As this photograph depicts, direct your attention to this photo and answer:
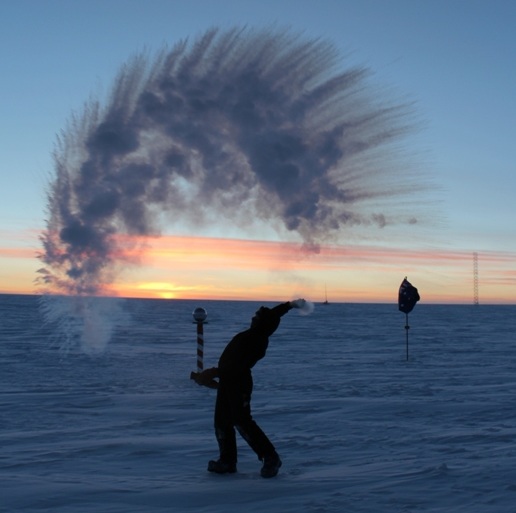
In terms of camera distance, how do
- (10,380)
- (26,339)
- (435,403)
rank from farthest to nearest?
(26,339) → (10,380) → (435,403)

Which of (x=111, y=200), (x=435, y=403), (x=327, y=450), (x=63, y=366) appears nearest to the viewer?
(x=327, y=450)

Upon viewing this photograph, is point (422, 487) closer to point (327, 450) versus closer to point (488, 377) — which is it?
point (327, 450)

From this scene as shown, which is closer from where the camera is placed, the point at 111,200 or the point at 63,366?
the point at 63,366

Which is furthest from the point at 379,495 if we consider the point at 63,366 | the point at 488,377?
the point at 63,366

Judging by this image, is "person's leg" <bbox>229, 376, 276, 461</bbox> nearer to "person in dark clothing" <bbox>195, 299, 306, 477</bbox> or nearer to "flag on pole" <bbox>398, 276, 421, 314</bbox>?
"person in dark clothing" <bbox>195, 299, 306, 477</bbox>

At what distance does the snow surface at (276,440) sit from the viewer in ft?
21.7

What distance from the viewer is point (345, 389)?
15.1m

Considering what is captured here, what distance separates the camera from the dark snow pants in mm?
7629

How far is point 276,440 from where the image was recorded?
31.9ft

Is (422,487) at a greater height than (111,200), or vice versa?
(111,200)

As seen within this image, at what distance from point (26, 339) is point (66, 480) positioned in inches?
1028

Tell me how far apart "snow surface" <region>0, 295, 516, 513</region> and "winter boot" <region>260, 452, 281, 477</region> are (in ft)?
0.50

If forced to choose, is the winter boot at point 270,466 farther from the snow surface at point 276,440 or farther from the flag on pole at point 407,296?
the flag on pole at point 407,296

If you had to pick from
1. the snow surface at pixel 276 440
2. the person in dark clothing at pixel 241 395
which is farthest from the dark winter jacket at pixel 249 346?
the snow surface at pixel 276 440
